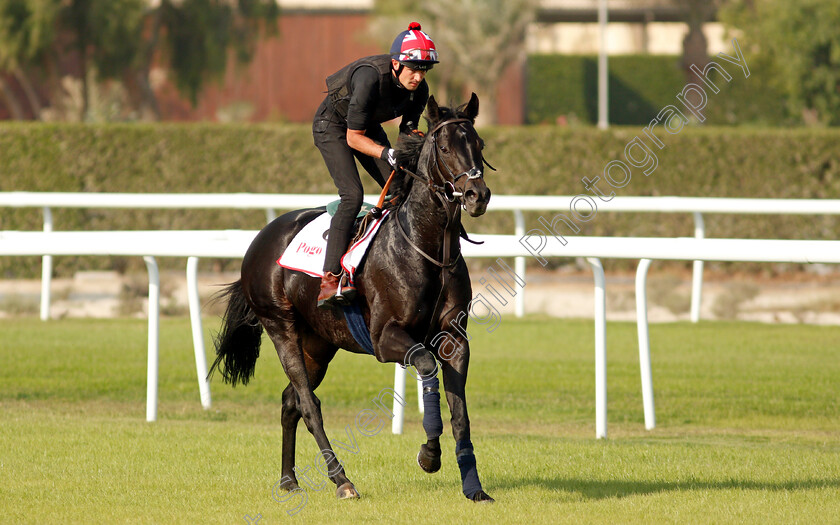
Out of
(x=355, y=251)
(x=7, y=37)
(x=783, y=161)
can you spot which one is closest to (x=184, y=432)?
(x=355, y=251)

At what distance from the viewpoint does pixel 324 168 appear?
15742mm

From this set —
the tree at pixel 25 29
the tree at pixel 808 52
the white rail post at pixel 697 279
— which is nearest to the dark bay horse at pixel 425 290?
the white rail post at pixel 697 279

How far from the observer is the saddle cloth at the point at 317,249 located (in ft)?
16.6

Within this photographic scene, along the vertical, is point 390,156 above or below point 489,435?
above

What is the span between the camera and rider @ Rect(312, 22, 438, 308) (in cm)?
500

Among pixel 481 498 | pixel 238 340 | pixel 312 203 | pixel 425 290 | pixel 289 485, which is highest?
pixel 425 290

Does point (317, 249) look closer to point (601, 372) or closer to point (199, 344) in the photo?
point (601, 372)

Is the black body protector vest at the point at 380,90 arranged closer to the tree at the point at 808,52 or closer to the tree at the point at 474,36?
the tree at the point at 808,52

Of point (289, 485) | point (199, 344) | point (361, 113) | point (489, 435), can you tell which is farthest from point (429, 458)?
point (199, 344)

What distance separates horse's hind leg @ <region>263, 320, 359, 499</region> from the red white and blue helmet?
4.81 ft

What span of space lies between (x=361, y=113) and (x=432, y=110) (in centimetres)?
55

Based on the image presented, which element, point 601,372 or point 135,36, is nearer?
point 601,372

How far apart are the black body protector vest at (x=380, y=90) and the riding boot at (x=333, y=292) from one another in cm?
79

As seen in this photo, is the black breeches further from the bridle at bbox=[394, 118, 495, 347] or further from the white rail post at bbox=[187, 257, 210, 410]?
the white rail post at bbox=[187, 257, 210, 410]
